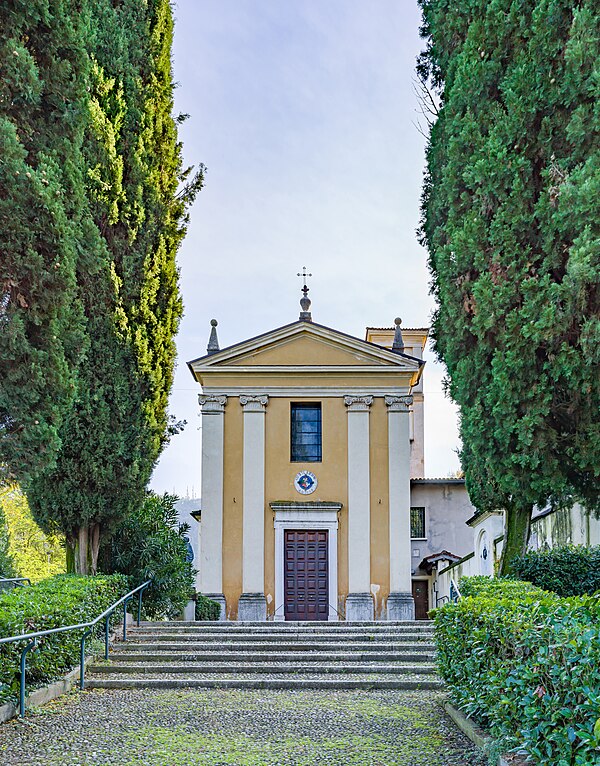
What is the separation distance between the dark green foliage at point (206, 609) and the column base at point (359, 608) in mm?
2851

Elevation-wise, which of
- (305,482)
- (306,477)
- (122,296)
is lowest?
(305,482)

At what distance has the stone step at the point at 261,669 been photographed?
1083 centimetres

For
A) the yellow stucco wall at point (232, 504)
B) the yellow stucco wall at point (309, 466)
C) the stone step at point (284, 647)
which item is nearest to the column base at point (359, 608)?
the yellow stucco wall at point (309, 466)

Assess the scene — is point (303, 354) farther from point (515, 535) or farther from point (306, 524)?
point (515, 535)

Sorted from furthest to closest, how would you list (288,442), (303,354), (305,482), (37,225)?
(303,354) → (288,442) → (305,482) → (37,225)

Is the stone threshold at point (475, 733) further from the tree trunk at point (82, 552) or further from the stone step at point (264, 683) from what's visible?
the tree trunk at point (82, 552)

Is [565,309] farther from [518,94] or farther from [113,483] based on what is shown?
[113,483]

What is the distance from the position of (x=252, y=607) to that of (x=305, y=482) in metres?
3.01

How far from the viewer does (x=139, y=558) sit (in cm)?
1509

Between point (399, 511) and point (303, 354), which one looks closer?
point (399, 511)

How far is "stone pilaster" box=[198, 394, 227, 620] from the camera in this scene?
63.6 feet

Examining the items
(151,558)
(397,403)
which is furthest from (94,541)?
(397,403)

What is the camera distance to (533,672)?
525 cm

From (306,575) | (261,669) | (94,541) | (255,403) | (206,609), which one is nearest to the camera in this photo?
(261,669)
